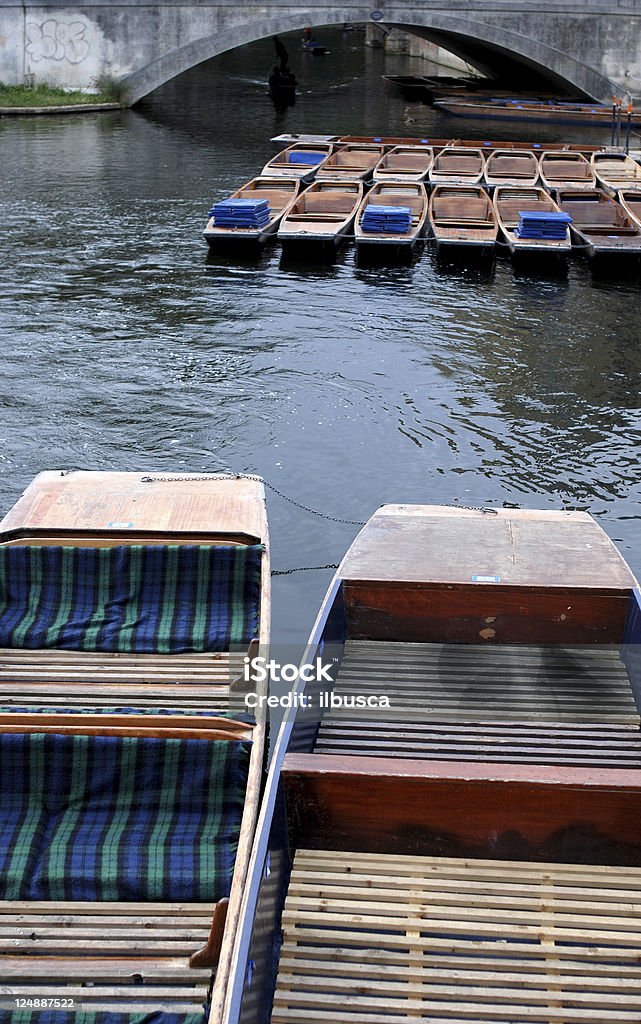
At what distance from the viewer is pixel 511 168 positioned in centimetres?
2869

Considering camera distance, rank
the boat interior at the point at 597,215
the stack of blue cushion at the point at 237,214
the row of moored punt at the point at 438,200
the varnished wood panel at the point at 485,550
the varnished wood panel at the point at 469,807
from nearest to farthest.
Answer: the varnished wood panel at the point at 469,807, the varnished wood panel at the point at 485,550, the row of moored punt at the point at 438,200, the stack of blue cushion at the point at 237,214, the boat interior at the point at 597,215

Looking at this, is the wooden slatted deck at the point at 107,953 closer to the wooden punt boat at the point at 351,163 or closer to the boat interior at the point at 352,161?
the wooden punt boat at the point at 351,163

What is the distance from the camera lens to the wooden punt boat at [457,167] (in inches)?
1038

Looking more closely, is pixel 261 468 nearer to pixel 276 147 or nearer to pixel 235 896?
pixel 235 896

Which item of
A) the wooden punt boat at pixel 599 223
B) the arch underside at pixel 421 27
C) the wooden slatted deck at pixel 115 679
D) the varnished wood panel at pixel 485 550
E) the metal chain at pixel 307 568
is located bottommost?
the metal chain at pixel 307 568

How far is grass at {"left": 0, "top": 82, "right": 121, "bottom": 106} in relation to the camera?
130 feet

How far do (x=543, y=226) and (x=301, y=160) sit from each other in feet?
33.6

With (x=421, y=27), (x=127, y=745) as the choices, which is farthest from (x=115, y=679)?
(x=421, y=27)

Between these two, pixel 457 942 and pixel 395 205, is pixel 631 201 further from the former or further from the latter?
pixel 457 942

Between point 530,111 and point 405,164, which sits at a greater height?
point 530,111

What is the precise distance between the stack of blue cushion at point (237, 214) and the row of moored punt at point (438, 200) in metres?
0.02

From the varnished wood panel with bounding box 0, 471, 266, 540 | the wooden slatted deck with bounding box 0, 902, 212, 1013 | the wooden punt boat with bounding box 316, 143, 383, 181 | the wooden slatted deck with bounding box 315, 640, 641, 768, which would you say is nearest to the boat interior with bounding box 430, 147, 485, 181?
the wooden punt boat with bounding box 316, 143, 383, 181

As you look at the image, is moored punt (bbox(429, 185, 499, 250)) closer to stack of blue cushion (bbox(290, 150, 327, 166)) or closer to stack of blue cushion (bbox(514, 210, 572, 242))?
stack of blue cushion (bbox(514, 210, 572, 242))

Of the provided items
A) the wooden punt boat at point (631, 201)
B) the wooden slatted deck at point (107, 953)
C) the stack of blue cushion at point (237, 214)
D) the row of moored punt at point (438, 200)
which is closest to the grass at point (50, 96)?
the row of moored punt at point (438, 200)
